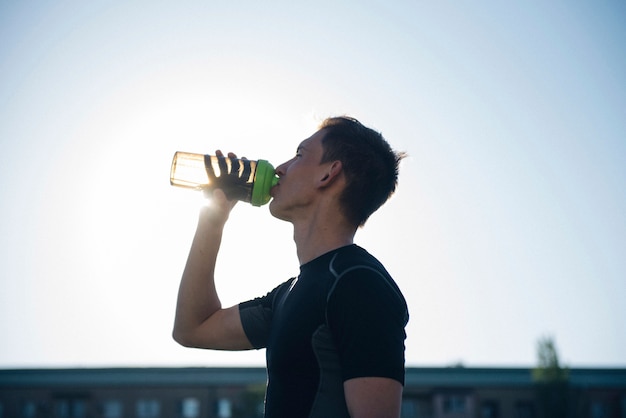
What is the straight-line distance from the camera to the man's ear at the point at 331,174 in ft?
10.4

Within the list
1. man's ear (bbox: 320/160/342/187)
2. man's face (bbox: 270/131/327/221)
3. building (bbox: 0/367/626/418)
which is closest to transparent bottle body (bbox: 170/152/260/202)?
man's face (bbox: 270/131/327/221)

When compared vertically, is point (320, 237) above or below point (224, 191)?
below

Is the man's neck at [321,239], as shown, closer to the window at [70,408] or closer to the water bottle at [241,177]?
the water bottle at [241,177]

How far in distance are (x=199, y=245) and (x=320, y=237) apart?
657mm

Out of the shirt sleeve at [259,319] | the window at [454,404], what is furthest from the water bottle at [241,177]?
the window at [454,404]

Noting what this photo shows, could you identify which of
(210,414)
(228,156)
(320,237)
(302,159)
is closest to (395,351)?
(320,237)

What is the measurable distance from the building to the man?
38.3 m

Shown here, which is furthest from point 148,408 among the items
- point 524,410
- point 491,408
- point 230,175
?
point 230,175

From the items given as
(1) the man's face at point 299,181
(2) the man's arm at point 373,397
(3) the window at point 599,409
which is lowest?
(3) the window at point 599,409

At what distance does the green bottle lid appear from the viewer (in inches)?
131

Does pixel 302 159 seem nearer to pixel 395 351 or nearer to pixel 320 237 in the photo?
pixel 320 237

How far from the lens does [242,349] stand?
3436 mm

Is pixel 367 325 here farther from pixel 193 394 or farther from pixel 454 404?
pixel 454 404

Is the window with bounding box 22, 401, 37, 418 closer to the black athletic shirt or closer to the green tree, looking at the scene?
the green tree
